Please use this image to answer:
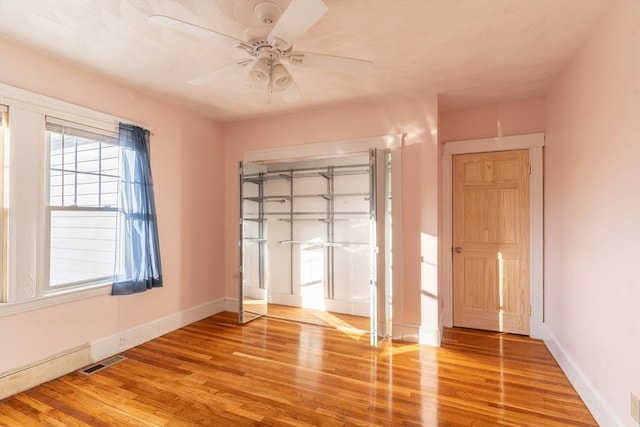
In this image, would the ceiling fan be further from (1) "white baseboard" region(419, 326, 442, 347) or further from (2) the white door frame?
(1) "white baseboard" region(419, 326, 442, 347)

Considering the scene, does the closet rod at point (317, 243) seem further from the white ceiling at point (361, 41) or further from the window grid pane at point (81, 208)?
the window grid pane at point (81, 208)

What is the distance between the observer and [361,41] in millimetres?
2348

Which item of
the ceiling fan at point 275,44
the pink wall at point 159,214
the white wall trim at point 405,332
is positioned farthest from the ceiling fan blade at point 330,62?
the white wall trim at point 405,332

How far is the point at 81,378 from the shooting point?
2.67 m

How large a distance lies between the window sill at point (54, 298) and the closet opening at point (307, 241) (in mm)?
1500

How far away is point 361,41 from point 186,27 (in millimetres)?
1261

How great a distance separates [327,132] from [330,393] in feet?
8.95

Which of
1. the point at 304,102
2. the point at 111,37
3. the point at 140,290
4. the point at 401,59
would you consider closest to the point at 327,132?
the point at 304,102

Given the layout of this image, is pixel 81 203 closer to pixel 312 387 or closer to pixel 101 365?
pixel 101 365

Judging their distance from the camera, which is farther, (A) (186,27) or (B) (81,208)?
(B) (81,208)

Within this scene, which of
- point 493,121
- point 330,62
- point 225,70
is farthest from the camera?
point 493,121

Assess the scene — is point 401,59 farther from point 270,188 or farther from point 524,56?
point 270,188

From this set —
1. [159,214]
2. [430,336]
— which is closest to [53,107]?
[159,214]

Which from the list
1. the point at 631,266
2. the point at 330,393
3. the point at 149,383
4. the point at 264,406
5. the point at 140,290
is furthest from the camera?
the point at 140,290
